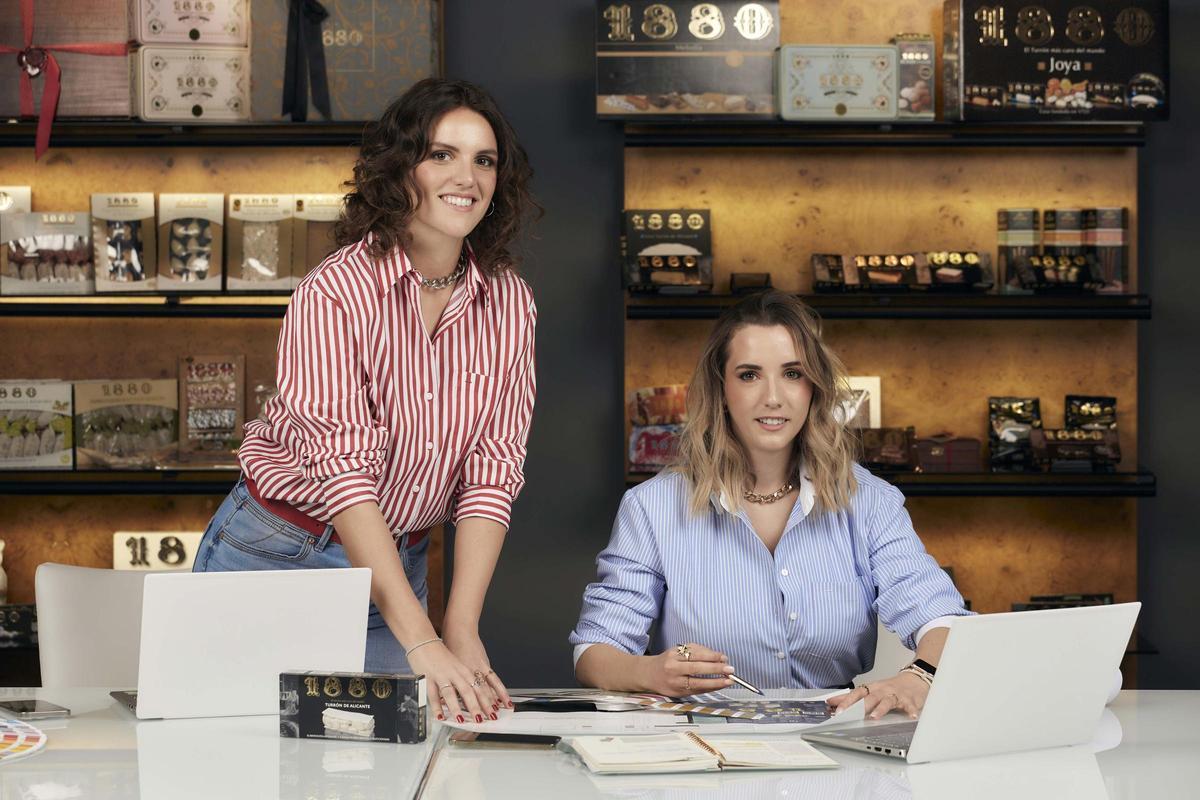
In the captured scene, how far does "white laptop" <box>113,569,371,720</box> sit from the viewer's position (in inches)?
70.3

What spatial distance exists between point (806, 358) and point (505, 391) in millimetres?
576

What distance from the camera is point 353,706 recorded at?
1.79m

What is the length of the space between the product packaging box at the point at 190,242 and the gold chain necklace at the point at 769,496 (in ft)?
6.49

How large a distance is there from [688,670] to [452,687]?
36cm

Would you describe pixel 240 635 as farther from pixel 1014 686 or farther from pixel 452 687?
pixel 1014 686

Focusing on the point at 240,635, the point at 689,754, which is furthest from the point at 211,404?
the point at 689,754

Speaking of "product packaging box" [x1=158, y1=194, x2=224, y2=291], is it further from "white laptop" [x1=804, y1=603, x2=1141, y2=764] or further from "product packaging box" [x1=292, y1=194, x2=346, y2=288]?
"white laptop" [x1=804, y1=603, x2=1141, y2=764]

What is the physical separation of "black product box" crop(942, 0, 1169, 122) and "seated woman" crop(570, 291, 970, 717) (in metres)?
1.54

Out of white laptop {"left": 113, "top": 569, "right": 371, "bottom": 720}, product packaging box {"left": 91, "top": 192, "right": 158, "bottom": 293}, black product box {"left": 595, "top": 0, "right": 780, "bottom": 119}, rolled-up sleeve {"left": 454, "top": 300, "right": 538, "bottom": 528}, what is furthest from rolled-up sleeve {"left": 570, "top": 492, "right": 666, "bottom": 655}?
product packaging box {"left": 91, "top": 192, "right": 158, "bottom": 293}

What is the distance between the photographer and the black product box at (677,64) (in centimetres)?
371

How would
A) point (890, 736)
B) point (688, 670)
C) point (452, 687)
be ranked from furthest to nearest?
1. point (688, 670)
2. point (452, 687)
3. point (890, 736)

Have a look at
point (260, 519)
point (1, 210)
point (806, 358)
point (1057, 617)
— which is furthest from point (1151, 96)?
point (1, 210)

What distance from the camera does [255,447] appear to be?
7.64ft

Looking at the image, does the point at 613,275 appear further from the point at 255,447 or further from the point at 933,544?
the point at 255,447
